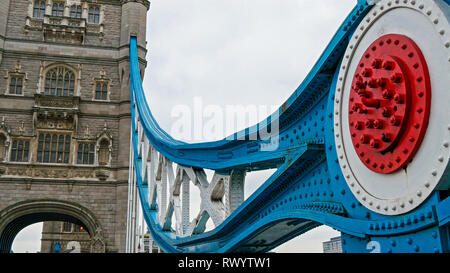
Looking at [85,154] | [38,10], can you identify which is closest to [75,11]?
[38,10]

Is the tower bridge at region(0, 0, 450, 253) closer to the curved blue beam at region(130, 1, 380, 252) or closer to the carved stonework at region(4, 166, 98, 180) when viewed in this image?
the curved blue beam at region(130, 1, 380, 252)

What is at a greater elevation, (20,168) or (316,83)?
(20,168)

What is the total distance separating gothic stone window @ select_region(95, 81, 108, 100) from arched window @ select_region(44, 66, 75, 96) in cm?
102

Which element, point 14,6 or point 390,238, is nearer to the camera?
point 390,238

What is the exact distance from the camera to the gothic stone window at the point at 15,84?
65.0ft

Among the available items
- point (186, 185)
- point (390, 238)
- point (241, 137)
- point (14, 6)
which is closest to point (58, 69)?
point (14, 6)

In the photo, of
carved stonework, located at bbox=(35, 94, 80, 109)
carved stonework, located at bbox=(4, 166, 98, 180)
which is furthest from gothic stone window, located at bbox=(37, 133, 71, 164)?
carved stonework, located at bbox=(35, 94, 80, 109)

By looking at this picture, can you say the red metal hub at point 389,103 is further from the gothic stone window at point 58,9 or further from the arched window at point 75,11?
the gothic stone window at point 58,9

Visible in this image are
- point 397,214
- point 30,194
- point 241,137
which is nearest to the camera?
point 397,214

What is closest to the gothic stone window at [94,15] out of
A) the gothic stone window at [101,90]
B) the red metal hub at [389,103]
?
the gothic stone window at [101,90]

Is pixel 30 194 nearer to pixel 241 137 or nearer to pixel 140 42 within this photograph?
pixel 140 42

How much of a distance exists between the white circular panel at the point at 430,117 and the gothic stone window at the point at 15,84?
1850 cm

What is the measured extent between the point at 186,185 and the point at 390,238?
17.6 feet

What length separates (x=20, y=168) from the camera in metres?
18.8
